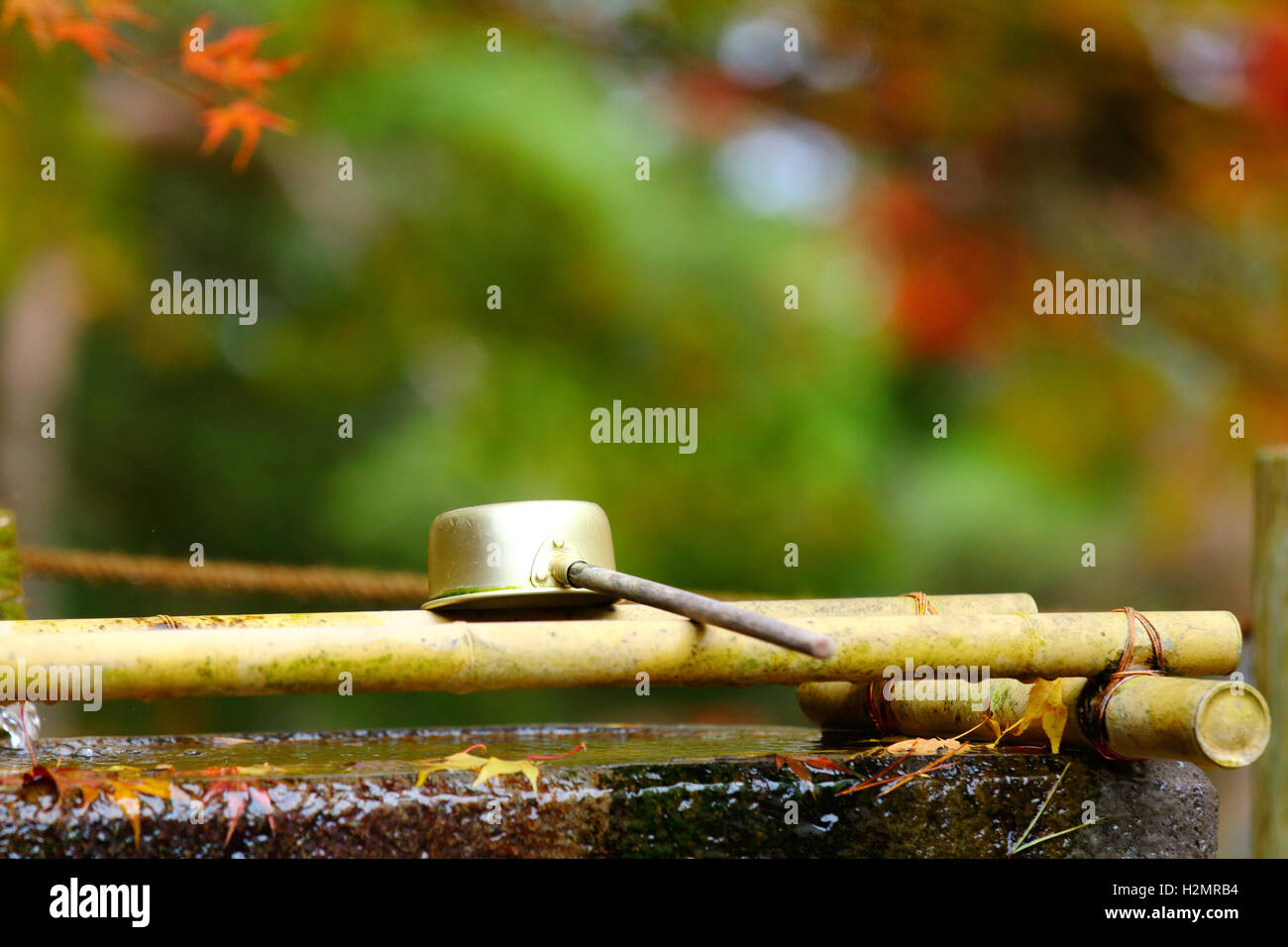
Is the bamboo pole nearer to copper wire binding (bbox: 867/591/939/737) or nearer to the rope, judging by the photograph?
copper wire binding (bbox: 867/591/939/737)

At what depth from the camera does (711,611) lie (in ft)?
5.40

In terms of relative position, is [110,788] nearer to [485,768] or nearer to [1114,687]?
[485,768]

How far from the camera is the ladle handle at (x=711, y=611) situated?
1583 millimetres

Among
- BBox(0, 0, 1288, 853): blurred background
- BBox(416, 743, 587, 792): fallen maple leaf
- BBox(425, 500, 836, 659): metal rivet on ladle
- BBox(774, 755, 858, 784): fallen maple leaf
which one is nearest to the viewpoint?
BBox(416, 743, 587, 792): fallen maple leaf

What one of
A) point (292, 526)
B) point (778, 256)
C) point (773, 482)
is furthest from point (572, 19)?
point (292, 526)

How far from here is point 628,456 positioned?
5500 millimetres

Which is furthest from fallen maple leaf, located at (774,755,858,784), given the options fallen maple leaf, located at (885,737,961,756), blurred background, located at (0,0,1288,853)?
blurred background, located at (0,0,1288,853)

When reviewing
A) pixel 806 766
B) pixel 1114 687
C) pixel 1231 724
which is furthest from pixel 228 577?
pixel 1231 724

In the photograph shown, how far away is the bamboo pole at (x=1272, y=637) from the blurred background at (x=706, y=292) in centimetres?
262

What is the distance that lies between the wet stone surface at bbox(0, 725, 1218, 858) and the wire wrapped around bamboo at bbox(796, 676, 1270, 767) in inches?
3.6

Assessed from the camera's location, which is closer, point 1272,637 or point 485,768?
point 485,768

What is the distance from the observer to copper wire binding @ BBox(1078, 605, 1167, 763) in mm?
1792

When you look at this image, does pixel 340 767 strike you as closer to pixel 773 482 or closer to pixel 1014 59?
→ pixel 773 482

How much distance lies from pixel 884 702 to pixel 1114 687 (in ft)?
1.47
